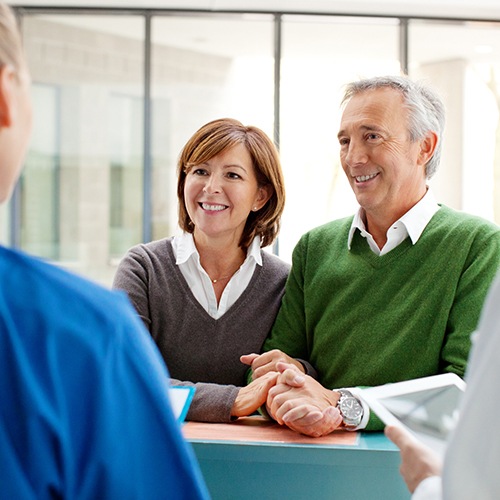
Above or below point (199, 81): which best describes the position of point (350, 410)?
below

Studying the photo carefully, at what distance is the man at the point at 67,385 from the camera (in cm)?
68

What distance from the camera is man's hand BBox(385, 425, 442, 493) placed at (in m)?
1.01

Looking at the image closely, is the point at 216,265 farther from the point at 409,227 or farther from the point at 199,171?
the point at 409,227

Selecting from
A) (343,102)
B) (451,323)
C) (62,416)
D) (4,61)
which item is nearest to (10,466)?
(62,416)

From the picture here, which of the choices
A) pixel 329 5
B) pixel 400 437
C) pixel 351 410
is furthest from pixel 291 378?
pixel 329 5

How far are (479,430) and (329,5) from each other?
5920 millimetres

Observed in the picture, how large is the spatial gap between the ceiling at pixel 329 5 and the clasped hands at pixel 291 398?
193 inches

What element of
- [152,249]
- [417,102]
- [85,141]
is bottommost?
[152,249]

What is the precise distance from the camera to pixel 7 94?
728 mm

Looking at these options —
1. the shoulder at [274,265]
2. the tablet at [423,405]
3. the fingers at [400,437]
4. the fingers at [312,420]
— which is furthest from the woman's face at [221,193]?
the fingers at [400,437]

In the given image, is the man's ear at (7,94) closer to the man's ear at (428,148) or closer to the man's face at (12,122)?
the man's face at (12,122)

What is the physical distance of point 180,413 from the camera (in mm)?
1472

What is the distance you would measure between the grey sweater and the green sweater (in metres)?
0.07

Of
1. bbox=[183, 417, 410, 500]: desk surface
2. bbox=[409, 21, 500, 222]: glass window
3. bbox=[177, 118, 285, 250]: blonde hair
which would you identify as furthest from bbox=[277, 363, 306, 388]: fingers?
bbox=[409, 21, 500, 222]: glass window
